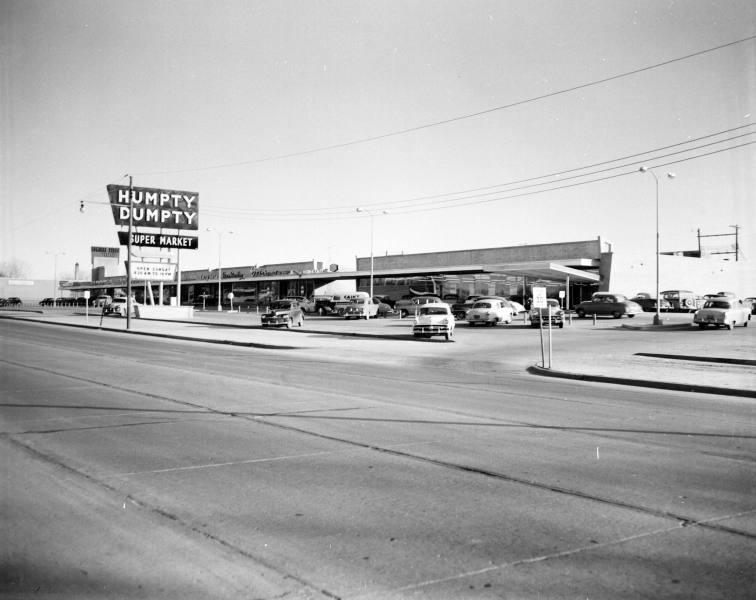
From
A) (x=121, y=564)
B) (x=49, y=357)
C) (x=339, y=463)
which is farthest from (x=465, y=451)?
(x=49, y=357)

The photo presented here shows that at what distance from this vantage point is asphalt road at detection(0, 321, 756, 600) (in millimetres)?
4141

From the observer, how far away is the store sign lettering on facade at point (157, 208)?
162 feet

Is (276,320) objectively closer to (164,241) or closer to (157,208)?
(157,208)

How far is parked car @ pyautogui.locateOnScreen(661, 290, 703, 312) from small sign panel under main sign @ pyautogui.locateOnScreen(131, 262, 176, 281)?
142 ft

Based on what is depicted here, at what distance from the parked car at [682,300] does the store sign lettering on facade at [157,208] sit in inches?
1633

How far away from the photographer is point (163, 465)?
6883 millimetres

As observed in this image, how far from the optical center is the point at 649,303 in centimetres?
5597

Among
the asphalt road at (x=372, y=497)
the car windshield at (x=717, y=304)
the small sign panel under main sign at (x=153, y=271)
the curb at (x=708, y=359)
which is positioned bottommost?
the curb at (x=708, y=359)

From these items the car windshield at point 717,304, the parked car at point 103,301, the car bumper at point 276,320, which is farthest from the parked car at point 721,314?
the parked car at point 103,301

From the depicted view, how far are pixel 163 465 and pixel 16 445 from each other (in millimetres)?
2251

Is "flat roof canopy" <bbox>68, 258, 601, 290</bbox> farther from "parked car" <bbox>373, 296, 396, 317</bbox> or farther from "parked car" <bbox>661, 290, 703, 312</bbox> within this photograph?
"parked car" <bbox>373, 296, 396, 317</bbox>

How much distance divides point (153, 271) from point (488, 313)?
29419 mm

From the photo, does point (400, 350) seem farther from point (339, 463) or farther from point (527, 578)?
point (527, 578)

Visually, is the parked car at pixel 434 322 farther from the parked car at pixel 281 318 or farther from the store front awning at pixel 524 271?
the store front awning at pixel 524 271
